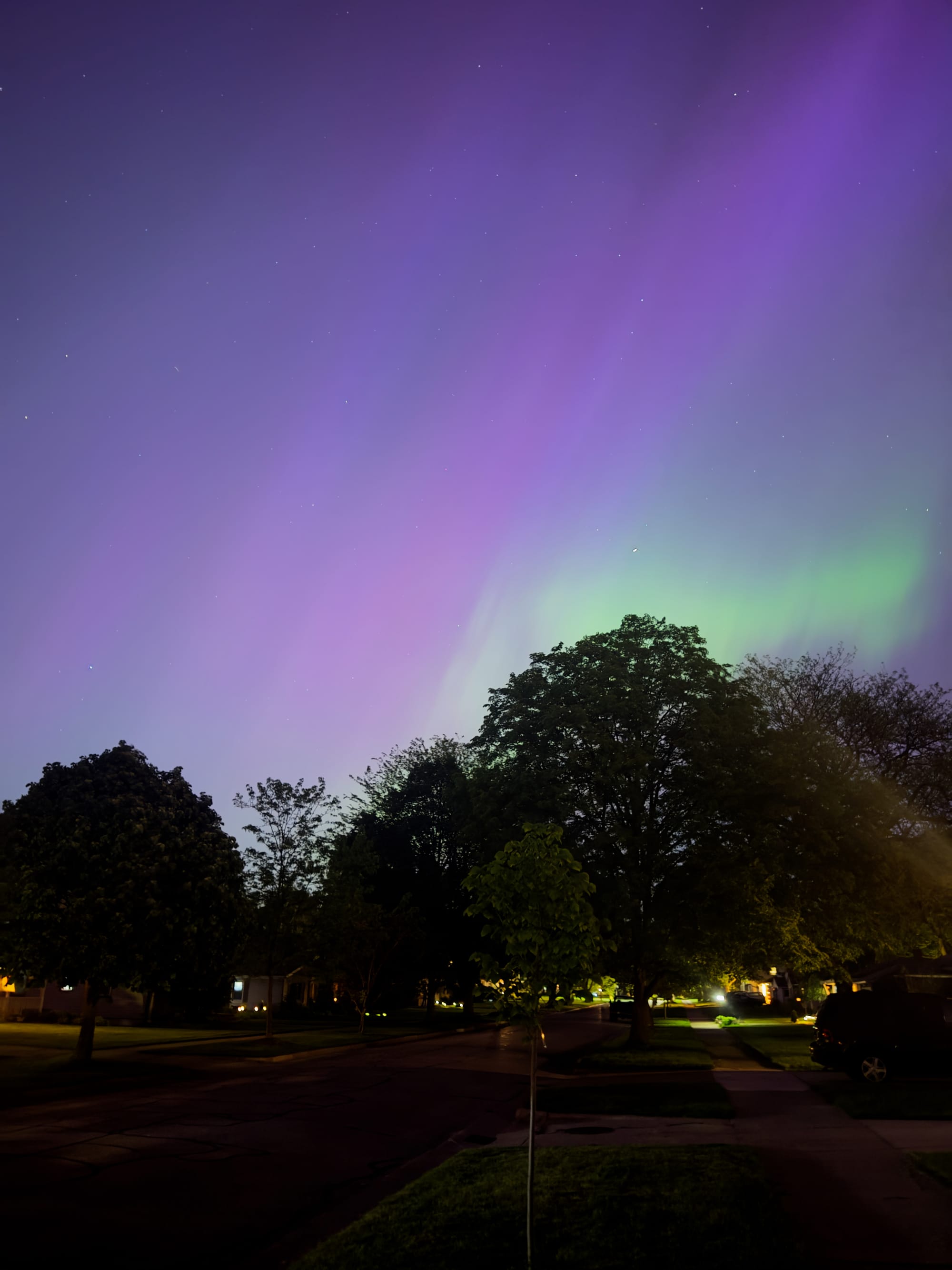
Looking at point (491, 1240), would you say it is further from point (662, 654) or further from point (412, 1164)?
point (662, 654)

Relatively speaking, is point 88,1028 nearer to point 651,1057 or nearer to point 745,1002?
point 651,1057

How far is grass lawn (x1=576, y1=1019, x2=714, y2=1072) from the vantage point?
984 inches

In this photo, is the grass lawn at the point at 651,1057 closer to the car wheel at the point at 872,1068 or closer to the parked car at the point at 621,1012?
the car wheel at the point at 872,1068

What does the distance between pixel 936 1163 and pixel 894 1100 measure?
6828 mm

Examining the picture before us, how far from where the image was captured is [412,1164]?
38.5ft

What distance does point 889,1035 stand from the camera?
1902 centimetres

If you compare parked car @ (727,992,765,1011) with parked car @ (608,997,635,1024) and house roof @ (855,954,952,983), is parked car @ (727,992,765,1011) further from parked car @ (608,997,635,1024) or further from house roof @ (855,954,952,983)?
house roof @ (855,954,952,983)

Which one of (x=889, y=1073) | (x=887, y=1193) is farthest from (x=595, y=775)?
(x=887, y=1193)

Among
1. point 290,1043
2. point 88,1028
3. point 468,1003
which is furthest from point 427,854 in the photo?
point 88,1028

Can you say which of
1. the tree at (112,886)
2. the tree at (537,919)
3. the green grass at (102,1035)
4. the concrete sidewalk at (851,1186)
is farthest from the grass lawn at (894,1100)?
the green grass at (102,1035)

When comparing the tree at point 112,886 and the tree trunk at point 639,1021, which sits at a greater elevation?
the tree at point 112,886

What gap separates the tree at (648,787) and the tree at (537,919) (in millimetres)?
19835

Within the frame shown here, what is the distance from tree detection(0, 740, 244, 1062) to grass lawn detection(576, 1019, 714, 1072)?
11145 mm

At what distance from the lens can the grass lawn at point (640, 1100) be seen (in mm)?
15648
